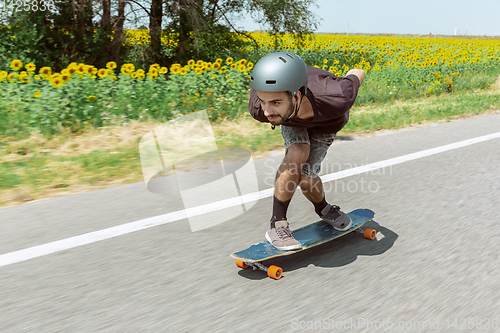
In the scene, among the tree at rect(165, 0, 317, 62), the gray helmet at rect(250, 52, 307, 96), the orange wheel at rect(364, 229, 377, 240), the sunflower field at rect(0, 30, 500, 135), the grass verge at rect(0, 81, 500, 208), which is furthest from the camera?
the tree at rect(165, 0, 317, 62)

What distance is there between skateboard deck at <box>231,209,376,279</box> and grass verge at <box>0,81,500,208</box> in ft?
7.77

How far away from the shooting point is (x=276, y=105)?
105 inches

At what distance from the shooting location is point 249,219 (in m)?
3.89

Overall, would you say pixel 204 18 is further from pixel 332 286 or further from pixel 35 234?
pixel 332 286

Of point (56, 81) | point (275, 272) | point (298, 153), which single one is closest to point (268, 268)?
point (275, 272)

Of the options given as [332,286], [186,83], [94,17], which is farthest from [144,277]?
[94,17]

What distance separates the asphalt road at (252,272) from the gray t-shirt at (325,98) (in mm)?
987

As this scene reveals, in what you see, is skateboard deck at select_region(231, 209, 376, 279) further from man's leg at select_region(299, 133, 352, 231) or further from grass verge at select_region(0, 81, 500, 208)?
grass verge at select_region(0, 81, 500, 208)

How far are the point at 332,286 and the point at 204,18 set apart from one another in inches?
371

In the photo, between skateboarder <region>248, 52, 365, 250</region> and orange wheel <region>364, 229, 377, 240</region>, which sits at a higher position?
skateboarder <region>248, 52, 365, 250</region>

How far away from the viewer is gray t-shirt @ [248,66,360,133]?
2793mm

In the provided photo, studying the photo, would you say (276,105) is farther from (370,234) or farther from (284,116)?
(370,234)

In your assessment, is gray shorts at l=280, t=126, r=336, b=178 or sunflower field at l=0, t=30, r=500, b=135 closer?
gray shorts at l=280, t=126, r=336, b=178

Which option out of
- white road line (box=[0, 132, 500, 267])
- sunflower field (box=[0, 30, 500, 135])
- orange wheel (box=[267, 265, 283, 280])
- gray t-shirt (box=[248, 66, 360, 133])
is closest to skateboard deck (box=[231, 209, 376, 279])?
orange wheel (box=[267, 265, 283, 280])
